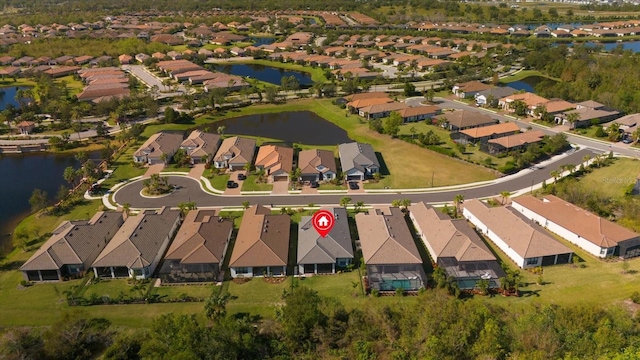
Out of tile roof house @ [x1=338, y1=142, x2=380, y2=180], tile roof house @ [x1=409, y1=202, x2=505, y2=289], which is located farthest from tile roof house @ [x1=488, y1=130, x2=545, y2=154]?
tile roof house @ [x1=409, y1=202, x2=505, y2=289]

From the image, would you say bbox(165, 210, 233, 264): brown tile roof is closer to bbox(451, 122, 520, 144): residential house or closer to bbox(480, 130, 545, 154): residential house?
bbox(480, 130, 545, 154): residential house

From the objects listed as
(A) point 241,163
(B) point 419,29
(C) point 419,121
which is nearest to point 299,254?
(A) point 241,163

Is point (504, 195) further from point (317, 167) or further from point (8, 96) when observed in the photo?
point (8, 96)

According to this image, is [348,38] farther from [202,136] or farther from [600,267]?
[600,267]

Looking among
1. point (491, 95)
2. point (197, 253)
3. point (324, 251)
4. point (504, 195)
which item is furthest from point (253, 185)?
point (491, 95)


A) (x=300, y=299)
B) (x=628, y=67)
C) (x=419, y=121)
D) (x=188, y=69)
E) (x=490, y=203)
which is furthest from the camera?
(x=188, y=69)

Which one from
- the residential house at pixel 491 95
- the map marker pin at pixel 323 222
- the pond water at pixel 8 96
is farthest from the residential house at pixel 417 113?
the pond water at pixel 8 96

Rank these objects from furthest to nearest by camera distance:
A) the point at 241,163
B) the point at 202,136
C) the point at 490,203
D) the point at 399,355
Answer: the point at 202,136, the point at 241,163, the point at 490,203, the point at 399,355

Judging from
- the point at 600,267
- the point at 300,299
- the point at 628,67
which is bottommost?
the point at 600,267
